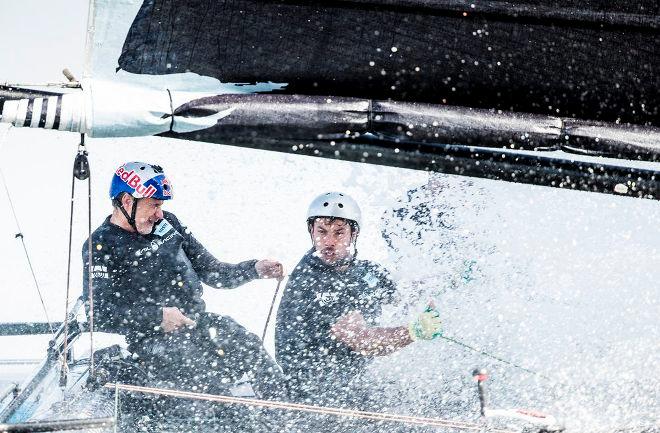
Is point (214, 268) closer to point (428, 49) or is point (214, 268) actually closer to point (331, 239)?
point (331, 239)

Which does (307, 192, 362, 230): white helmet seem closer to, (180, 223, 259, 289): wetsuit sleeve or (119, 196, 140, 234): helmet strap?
(180, 223, 259, 289): wetsuit sleeve

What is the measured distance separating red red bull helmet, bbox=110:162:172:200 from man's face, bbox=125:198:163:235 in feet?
0.11

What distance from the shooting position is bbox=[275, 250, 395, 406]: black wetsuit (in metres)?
3.36

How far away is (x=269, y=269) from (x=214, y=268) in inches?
14.0

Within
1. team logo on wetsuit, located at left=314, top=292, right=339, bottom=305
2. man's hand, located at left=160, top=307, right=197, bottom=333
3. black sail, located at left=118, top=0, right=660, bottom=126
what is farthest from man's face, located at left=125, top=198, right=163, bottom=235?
black sail, located at left=118, top=0, right=660, bottom=126

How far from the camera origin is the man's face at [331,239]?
3729mm

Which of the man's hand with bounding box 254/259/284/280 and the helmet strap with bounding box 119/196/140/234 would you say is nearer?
the helmet strap with bounding box 119/196/140/234

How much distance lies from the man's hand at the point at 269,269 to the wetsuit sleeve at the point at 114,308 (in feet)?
2.35

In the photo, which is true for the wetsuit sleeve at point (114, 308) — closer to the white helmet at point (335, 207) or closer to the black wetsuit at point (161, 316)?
the black wetsuit at point (161, 316)

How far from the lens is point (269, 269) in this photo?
383cm

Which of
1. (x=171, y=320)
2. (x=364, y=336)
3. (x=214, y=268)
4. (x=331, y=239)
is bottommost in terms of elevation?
(x=364, y=336)

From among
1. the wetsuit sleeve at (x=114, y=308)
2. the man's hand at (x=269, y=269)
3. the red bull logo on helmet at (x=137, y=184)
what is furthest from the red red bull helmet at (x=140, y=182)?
the man's hand at (x=269, y=269)

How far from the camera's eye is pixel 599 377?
4180 mm

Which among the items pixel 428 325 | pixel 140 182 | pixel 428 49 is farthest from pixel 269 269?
pixel 428 49
